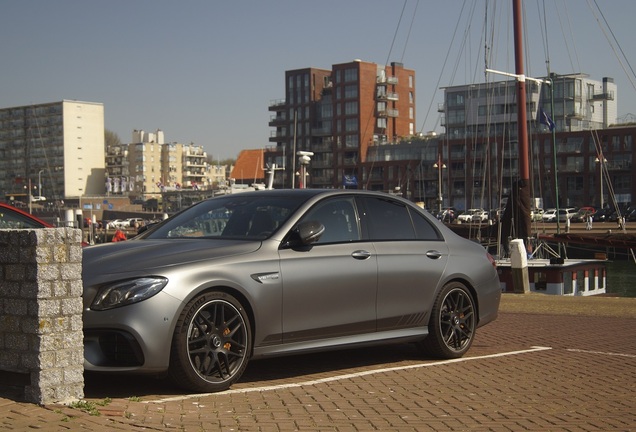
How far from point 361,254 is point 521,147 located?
85.8ft

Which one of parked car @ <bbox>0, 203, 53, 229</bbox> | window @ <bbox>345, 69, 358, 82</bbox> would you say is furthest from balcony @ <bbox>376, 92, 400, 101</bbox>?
parked car @ <bbox>0, 203, 53, 229</bbox>

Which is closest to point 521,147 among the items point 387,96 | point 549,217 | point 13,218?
point 13,218

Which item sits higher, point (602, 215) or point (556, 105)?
point (556, 105)

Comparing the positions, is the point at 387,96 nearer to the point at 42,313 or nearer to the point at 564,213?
→ the point at 564,213

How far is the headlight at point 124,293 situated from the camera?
6820 mm

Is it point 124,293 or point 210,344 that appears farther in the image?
point 210,344

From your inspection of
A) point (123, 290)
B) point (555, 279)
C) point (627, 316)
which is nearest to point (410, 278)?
point (123, 290)

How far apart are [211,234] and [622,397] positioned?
3.60 meters

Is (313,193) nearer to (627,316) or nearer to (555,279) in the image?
(627,316)

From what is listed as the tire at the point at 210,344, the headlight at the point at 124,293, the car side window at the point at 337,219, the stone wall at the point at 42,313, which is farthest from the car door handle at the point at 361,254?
the stone wall at the point at 42,313

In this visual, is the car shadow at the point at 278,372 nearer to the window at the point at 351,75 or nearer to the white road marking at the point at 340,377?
the white road marking at the point at 340,377

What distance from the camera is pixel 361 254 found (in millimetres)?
8523

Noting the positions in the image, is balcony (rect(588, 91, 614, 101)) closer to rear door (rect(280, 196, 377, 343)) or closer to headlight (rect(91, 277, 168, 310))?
rear door (rect(280, 196, 377, 343))

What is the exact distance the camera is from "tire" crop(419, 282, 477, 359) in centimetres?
920
